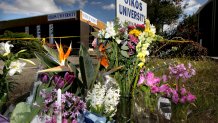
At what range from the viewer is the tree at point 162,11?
31.1m

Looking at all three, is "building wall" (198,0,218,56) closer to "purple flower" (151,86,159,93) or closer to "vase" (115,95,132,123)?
"purple flower" (151,86,159,93)

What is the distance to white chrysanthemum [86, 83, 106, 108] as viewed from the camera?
2.33m

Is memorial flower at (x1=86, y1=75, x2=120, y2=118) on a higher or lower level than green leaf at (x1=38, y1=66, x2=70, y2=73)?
lower

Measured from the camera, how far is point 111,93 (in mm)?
2354

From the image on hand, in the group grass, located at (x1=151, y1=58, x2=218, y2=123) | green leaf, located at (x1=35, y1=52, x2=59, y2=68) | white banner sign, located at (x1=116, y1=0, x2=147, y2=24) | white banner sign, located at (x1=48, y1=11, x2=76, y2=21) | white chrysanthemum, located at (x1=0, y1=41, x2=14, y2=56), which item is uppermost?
white banner sign, located at (x1=48, y1=11, x2=76, y2=21)

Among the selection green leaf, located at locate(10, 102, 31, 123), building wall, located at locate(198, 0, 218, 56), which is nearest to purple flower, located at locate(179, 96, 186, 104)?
green leaf, located at locate(10, 102, 31, 123)

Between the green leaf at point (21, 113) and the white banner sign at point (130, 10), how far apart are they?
3.54 metres

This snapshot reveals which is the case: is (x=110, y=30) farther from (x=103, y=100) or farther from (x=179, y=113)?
(x=179, y=113)

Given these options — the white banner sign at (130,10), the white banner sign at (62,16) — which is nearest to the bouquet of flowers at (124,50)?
the white banner sign at (130,10)

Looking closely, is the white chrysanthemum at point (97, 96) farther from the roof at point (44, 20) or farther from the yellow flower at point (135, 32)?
the roof at point (44, 20)

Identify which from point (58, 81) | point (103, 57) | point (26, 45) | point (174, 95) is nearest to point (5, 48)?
point (58, 81)

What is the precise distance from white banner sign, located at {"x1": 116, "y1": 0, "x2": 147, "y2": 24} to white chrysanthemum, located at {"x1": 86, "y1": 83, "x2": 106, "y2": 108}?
3177 mm

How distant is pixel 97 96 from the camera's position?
2.34 meters

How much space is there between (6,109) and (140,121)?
928mm
